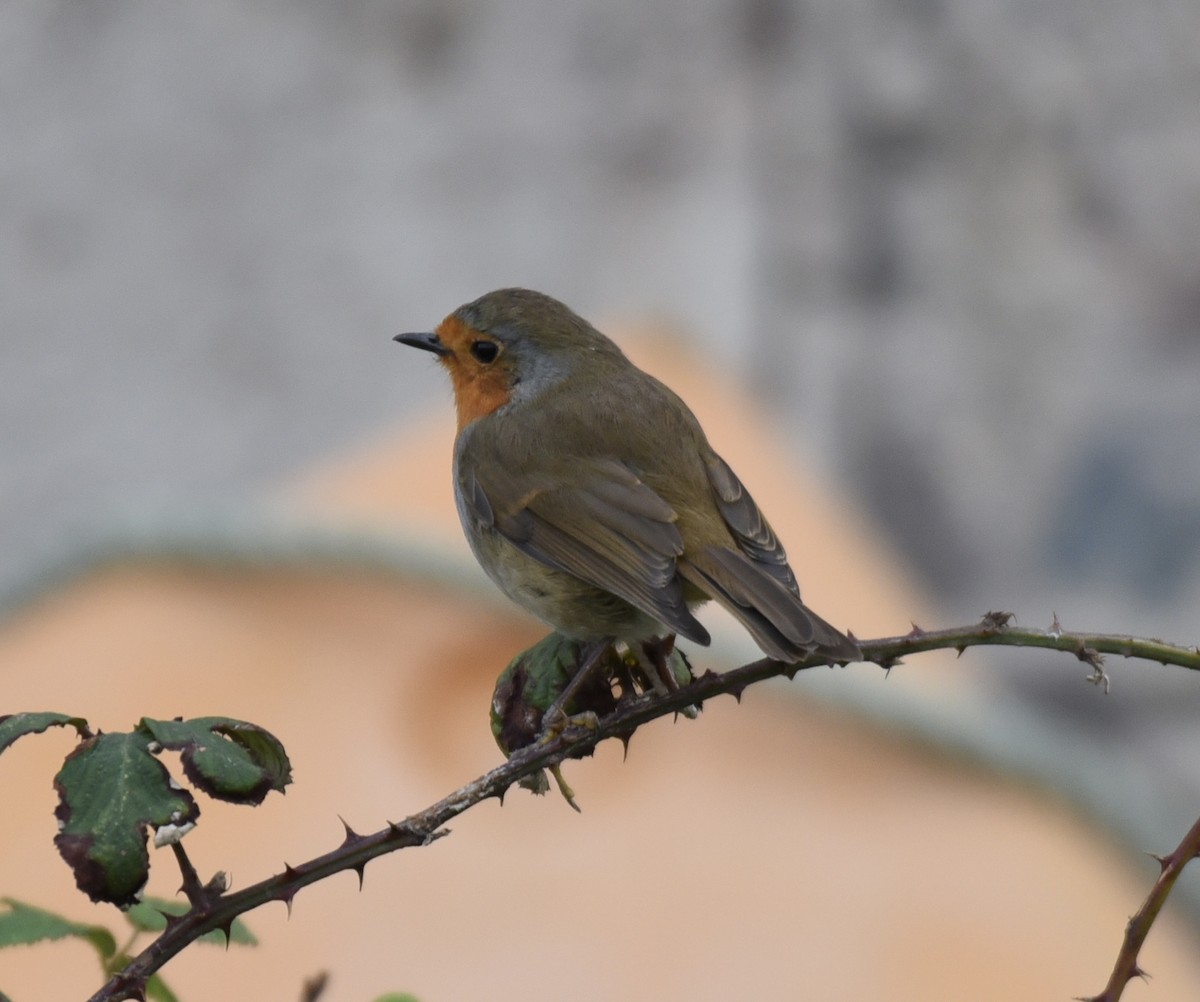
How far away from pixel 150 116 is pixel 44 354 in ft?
3.64

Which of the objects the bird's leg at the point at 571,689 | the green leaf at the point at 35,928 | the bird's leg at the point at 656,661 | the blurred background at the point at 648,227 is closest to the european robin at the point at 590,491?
the bird's leg at the point at 656,661

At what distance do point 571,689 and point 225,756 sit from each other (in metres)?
0.35

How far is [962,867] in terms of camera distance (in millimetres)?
2764

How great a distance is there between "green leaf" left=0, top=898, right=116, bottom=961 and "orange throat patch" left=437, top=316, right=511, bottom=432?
50.4 inches

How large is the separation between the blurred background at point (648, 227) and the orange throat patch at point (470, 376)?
190 inches

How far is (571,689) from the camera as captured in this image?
123cm

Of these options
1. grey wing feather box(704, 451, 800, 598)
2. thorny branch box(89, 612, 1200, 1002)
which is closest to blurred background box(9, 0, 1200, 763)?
grey wing feather box(704, 451, 800, 598)

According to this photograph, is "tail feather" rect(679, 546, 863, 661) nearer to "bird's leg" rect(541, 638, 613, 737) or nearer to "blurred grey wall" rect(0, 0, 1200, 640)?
"bird's leg" rect(541, 638, 613, 737)

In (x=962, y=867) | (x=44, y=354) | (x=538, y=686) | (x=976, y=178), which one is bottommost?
(x=538, y=686)

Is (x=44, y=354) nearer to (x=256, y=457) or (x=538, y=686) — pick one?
(x=256, y=457)

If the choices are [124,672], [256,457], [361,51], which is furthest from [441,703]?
[361,51]

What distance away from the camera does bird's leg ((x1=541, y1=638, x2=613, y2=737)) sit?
1.16 meters

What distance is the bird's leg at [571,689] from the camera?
116 cm

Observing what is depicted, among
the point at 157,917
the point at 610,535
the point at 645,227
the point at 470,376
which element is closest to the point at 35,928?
the point at 157,917
